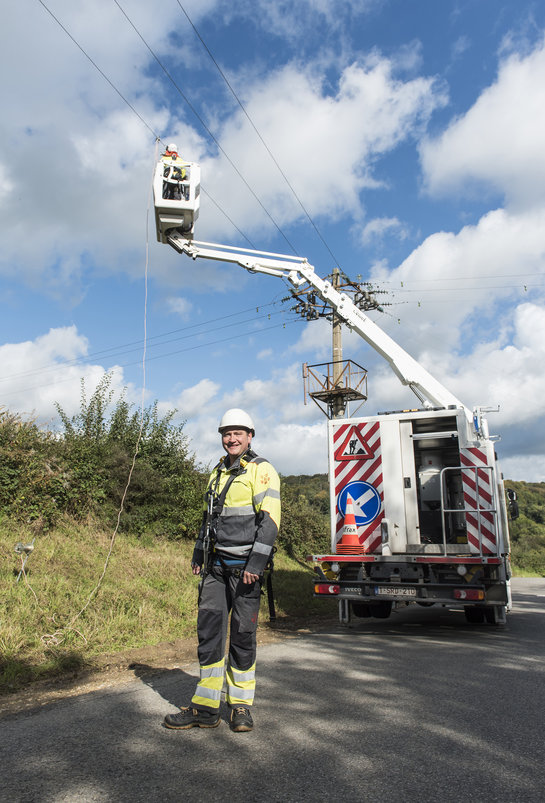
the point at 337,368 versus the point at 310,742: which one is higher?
the point at 337,368

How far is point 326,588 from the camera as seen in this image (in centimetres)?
794

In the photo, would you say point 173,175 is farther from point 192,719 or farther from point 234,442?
point 192,719

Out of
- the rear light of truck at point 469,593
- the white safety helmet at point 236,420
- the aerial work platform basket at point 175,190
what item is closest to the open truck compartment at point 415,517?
the rear light of truck at point 469,593

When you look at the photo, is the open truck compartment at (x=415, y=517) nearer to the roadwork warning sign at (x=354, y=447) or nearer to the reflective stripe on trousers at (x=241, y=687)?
the roadwork warning sign at (x=354, y=447)

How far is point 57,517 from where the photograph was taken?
10047 mm

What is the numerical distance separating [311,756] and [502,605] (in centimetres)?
509

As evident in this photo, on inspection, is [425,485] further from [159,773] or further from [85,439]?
[85,439]

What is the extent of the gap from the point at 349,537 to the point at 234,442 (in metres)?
4.43

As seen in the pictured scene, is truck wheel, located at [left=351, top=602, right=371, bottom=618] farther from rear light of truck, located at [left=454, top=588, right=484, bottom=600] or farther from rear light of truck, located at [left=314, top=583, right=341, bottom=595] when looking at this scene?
rear light of truck, located at [left=454, top=588, right=484, bottom=600]

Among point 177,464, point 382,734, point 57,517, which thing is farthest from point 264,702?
point 177,464

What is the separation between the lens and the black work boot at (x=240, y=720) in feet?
11.4

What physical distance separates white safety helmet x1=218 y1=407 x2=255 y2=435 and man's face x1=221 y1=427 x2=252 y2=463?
38 mm

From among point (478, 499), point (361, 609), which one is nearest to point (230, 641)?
point (478, 499)

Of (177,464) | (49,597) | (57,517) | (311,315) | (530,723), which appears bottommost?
(530,723)
